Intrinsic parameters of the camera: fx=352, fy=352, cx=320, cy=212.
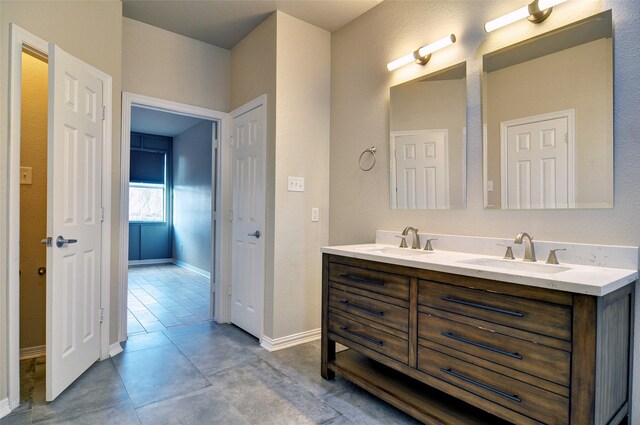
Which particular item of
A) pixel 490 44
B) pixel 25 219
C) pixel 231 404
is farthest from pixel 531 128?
pixel 25 219

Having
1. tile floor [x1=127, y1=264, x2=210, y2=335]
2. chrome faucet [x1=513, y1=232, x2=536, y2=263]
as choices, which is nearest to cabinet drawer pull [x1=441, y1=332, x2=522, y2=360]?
chrome faucet [x1=513, y1=232, x2=536, y2=263]

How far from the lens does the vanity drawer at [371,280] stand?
1808mm

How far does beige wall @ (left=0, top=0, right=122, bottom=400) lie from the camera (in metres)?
1.86

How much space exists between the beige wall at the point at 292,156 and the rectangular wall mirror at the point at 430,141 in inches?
29.1

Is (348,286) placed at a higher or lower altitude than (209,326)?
higher

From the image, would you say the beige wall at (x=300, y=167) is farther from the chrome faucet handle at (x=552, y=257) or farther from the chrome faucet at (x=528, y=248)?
the chrome faucet handle at (x=552, y=257)

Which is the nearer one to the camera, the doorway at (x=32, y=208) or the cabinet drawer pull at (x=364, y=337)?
the cabinet drawer pull at (x=364, y=337)

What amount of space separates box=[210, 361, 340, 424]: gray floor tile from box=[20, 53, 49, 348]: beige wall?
1.46 meters

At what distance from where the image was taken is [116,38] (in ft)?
8.53

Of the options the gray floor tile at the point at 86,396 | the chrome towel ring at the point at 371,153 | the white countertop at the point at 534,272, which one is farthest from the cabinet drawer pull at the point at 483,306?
the gray floor tile at the point at 86,396

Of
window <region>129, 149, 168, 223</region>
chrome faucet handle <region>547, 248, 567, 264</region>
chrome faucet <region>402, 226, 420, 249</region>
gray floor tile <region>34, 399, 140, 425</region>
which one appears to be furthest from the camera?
window <region>129, 149, 168, 223</region>

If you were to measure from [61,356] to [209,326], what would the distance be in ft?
4.69

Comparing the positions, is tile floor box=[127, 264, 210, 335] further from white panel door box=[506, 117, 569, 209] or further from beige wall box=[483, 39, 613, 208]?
beige wall box=[483, 39, 613, 208]

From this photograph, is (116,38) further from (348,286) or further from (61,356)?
(348,286)
